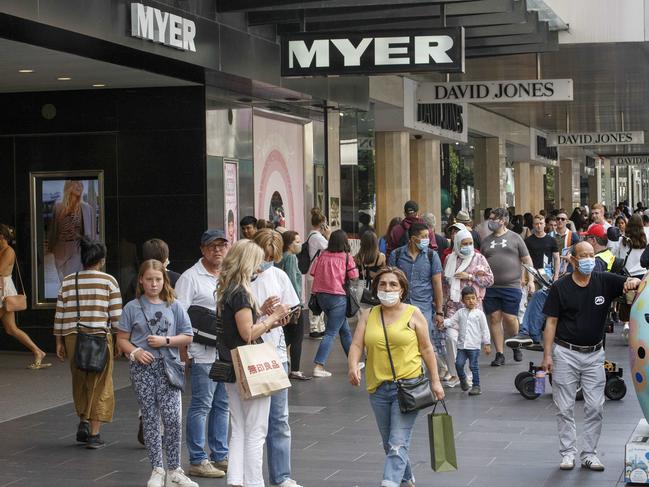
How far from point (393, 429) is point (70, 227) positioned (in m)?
9.26

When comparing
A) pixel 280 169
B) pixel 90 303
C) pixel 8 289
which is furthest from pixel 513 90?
pixel 90 303

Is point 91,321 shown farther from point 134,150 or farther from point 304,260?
point 304,260

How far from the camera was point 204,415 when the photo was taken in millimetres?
8500

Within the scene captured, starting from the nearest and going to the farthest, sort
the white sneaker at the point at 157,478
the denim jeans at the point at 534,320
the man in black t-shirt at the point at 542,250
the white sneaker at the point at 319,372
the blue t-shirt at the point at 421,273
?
the white sneaker at the point at 157,478
the blue t-shirt at the point at 421,273
the denim jeans at the point at 534,320
the white sneaker at the point at 319,372
the man in black t-shirt at the point at 542,250

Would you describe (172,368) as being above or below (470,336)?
above

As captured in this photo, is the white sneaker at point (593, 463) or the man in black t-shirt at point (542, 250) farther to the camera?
the man in black t-shirt at point (542, 250)

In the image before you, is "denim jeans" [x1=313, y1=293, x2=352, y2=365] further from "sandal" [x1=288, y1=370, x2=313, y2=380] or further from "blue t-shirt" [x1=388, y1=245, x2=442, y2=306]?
"blue t-shirt" [x1=388, y1=245, x2=442, y2=306]

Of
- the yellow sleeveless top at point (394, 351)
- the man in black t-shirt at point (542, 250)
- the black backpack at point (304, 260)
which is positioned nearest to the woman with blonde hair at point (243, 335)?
the yellow sleeveless top at point (394, 351)

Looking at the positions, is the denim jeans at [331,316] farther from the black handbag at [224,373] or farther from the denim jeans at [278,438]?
the black handbag at [224,373]

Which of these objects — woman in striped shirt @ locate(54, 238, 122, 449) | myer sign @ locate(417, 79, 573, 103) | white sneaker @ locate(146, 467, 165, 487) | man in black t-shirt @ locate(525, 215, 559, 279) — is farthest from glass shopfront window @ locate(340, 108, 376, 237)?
white sneaker @ locate(146, 467, 165, 487)

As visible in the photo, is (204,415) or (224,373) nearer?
(224,373)

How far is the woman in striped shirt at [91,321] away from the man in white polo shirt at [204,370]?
1.20 m

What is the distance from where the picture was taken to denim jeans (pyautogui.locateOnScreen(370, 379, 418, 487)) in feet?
24.4

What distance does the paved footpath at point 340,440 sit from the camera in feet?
27.7
